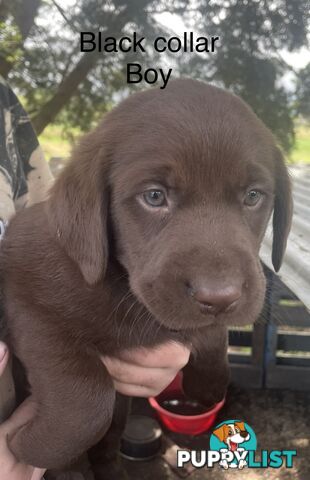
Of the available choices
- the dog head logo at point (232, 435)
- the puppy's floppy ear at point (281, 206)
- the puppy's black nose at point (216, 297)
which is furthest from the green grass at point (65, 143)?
the dog head logo at point (232, 435)

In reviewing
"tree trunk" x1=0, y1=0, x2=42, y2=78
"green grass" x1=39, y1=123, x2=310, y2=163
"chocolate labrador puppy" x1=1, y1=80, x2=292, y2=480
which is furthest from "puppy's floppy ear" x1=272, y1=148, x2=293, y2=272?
"tree trunk" x1=0, y1=0, x2=42, y2=78

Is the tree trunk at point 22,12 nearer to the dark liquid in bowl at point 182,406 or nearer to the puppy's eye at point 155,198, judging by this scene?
the puppy's eye at point 155,198

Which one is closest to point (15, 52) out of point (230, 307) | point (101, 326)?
point (101, 326)

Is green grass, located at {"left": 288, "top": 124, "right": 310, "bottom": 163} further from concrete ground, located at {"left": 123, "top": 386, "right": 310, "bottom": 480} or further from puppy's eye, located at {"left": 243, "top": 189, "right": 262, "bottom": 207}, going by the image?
concrete ground, located at {"left": 123, "top": 386, "right": 310, "bottom": 480}

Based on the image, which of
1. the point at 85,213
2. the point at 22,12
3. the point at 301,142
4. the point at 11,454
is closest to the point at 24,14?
the point at 22,12

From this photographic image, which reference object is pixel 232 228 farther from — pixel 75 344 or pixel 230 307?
pixel 75 344

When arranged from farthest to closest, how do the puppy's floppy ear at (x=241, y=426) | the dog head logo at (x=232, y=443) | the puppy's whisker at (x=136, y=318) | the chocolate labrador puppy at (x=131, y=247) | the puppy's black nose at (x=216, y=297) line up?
the puppy's floppy ear at (x=241, y=426), the dog head logo at (x=232, y=443), the puppy's whisker at (x=136, y=318), the chocolate labrador puppy at (x=131, y=247), the puppy's black nose at (x=216, y=297)
